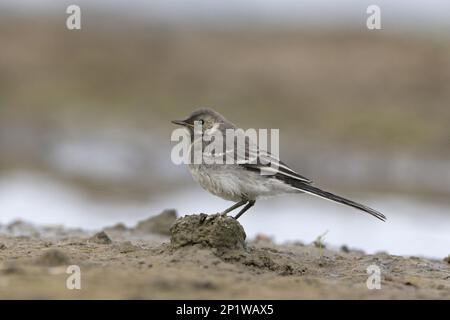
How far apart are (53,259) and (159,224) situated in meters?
4.61

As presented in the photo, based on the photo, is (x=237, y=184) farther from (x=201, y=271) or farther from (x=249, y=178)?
(x=201, y=271)

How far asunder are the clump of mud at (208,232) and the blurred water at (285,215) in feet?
18.0

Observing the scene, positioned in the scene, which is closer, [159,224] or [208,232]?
[208,232]

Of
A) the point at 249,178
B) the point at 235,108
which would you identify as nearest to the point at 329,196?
the point at 249,178

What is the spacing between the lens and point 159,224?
12.1m

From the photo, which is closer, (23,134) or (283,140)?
(283,140)

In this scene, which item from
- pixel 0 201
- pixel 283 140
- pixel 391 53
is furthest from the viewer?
pixel 391 53

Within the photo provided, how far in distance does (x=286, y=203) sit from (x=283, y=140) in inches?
294

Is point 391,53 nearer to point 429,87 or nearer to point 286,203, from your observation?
point 429,87
